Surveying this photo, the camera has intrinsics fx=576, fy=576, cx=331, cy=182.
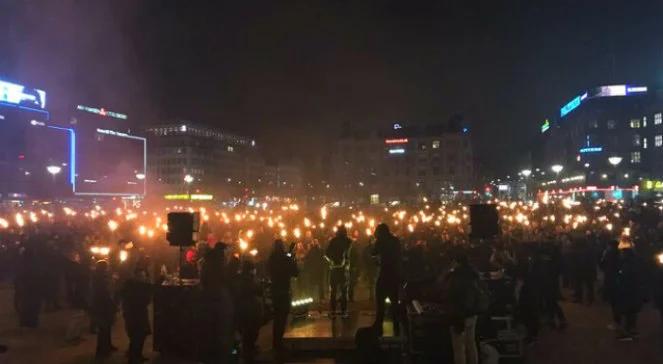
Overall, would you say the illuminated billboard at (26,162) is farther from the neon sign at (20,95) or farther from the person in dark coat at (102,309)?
the person in dark coat at (102,309)

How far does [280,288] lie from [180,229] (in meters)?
2.27

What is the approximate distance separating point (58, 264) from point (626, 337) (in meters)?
12.7

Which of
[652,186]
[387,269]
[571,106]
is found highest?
[571,106]

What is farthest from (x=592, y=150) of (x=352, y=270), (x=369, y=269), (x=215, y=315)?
(x=215, y=315)

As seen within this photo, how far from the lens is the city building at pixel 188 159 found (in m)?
133

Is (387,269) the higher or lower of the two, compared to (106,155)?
lower

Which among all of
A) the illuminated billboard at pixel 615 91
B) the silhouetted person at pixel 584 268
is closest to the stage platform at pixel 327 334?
the silhouetted person at pixel 584 268

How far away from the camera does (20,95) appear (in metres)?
74.9

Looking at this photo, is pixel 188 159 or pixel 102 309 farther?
pixel 188 159

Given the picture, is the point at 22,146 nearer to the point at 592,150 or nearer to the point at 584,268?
the point at 584,268

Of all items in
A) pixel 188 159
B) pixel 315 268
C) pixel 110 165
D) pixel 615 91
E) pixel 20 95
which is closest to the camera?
pixel 315 268

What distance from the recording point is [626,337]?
35.7 feet

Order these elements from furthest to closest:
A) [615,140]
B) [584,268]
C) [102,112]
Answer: [102,112] → [615,140] → [584,268]

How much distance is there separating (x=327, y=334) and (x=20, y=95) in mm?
77179
